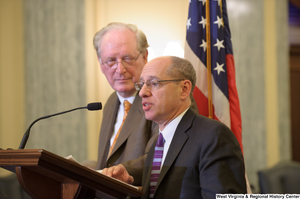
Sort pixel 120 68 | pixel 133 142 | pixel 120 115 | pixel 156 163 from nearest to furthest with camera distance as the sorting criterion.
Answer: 1. pixel 156 163
2. pixel 133 142
3. pixel 120 68
4. pixel 120 115

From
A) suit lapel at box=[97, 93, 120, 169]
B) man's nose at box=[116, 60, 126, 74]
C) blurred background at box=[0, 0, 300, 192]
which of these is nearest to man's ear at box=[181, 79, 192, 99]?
man's nose at box=[116, 60, 126, 74]

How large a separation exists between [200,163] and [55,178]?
79cm

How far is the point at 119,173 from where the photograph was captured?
6.46 ft

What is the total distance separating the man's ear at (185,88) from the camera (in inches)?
83.0

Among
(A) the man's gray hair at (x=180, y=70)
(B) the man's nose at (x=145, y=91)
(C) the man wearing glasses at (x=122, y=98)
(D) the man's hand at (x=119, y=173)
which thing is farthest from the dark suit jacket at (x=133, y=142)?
(A) the man's gray hair at (x=180, y=70)

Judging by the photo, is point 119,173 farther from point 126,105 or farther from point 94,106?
point 126,105

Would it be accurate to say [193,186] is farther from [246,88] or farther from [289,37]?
[289,37]

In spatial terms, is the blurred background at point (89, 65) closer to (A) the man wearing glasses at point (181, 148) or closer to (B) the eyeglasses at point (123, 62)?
(B) the eyeglasses at point (123, 62)

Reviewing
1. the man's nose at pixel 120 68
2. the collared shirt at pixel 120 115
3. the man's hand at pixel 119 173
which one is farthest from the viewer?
the collared shirt at pixel 120 115

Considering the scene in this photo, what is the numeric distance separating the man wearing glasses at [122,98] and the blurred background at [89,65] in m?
2.16

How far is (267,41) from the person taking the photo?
16.1ft

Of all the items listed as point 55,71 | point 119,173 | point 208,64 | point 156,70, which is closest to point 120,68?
point 156,70

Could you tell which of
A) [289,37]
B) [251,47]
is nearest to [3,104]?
[251,47]

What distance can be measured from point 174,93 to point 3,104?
3735 millimetres
